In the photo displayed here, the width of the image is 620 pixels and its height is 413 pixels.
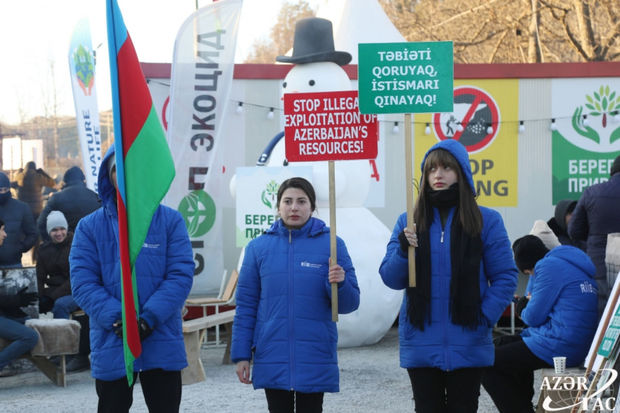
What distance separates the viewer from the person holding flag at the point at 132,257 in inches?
159

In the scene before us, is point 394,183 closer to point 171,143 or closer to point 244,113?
point 244,113

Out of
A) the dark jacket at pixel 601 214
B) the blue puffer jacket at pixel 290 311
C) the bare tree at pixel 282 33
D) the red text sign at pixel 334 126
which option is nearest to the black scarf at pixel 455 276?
the blue puffer jacket at pixel 290 311

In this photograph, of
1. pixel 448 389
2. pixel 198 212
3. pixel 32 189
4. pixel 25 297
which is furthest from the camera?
pixel 32 189

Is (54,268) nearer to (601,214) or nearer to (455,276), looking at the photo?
(601,214)

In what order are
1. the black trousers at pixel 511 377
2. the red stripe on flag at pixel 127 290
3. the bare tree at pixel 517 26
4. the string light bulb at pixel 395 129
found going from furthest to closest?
the bare tree at pixel 517 26, the string light bulb at pixel 395 129, the black trousers at pixel 511 377, the red stripe on flag at pixel 127 290

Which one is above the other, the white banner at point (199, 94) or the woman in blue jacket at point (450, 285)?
the white banner at point (199, 94)

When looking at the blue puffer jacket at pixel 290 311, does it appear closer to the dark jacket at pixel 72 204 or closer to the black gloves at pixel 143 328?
the black gloves at pixel 143 328

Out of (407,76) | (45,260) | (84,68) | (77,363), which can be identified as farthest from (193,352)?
(84,68)

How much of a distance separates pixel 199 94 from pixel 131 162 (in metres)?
5.36

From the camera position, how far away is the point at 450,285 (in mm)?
4027

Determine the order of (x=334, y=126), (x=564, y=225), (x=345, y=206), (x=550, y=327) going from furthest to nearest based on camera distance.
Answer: (x=345, y=206), (x=564, y=225), (x=550, y=327), (x=334, y=126)

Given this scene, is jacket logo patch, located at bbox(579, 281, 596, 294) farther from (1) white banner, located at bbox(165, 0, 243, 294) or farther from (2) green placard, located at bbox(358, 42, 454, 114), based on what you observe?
(1) white banner, located at bbox(165, 0, 243, 294)

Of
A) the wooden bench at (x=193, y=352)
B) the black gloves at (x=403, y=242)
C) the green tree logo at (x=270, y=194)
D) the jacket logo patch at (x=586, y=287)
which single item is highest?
the green tree logo at (x=270, y=194)

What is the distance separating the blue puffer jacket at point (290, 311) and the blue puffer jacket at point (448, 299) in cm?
32
